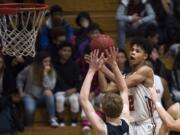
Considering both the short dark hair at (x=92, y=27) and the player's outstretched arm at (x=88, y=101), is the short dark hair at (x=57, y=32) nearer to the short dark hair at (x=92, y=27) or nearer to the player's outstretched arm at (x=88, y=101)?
the short dark hair at (x=92, y=27)

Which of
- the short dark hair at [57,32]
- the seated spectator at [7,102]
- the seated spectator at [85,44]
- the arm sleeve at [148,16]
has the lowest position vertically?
the seated spectator at [7,102]

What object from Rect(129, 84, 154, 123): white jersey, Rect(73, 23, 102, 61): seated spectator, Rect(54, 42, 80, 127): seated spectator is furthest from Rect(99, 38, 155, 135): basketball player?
Rect(73, 23, 102, 61): seated spectator

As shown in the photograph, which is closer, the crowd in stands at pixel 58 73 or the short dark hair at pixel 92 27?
the crowd in stands at pixel 58 73

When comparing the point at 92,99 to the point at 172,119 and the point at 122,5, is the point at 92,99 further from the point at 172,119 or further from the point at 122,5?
the point at 172,119

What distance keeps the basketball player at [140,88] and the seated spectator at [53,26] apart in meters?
2.90

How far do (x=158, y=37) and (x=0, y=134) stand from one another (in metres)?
3.15

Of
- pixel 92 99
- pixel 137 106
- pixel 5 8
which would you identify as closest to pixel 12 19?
pixel 5 8

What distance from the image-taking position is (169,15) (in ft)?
35.1

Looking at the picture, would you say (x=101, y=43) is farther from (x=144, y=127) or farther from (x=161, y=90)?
(x=161, y=90)

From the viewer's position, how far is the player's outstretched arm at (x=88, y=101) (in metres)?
5.25

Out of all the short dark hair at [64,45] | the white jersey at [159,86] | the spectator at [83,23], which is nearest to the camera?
the white jersey at [159,86]

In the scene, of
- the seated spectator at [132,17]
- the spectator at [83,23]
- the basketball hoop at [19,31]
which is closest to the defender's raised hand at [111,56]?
the basketball hoop at [19,31]

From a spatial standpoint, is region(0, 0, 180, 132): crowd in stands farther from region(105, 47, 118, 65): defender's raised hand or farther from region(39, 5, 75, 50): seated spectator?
region(105, 47, 118, 65): defender's raised hand

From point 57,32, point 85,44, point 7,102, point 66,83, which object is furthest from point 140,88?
point 57,32
